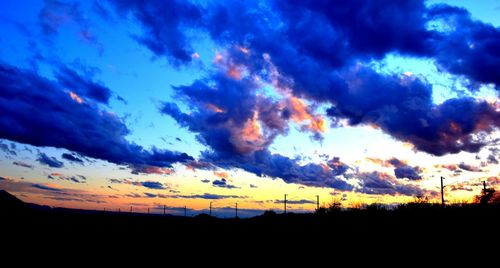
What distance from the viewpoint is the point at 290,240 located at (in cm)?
1500

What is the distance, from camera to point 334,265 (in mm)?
10609

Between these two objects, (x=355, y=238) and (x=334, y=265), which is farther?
(x=355, y=238)

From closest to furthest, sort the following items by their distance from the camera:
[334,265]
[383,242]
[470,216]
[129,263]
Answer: [334,265]
[129,263]
[383,242]
[470,216]

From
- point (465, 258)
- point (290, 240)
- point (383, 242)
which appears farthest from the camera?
point (290, 240)

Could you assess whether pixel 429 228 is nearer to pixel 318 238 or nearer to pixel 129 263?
pixel 318 238

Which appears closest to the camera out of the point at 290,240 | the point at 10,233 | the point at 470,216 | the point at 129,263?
the point at 129,263

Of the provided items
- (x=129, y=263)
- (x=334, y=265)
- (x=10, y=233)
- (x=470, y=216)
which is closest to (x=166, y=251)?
(x=129, y=263)

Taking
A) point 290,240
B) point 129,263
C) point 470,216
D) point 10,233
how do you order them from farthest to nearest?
point 10,233 < point 290,240 < point 470,216 < point 129,263

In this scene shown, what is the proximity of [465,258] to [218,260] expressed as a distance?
23.0 feet

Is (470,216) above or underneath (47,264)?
above

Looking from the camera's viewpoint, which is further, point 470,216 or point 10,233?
point 10,233

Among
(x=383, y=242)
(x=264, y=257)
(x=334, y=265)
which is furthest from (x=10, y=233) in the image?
(x=383, y=242)

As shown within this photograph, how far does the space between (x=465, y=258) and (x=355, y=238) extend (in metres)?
3.81

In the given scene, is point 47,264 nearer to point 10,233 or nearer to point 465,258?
point 10,233
